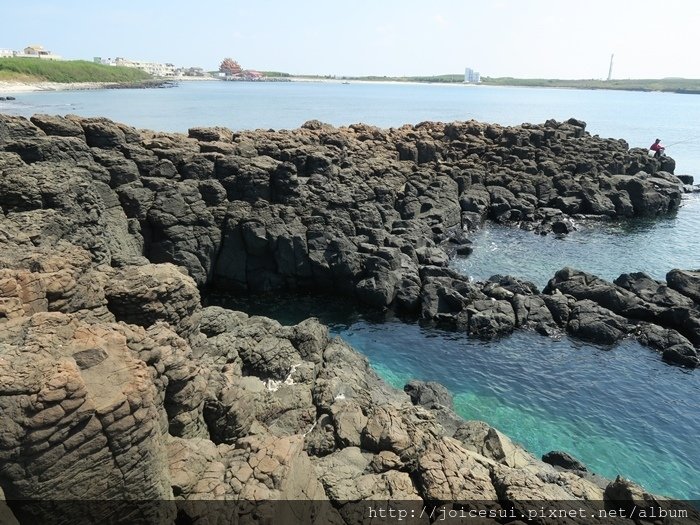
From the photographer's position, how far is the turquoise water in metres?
23.5

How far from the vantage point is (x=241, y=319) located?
25.7 metres

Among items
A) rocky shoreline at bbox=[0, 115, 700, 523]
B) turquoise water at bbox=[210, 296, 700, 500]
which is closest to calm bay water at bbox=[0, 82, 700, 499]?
turquoise water at bbox=[210, 296, 700, 500]

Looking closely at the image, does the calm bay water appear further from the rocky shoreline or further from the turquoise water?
the rocky shoreline

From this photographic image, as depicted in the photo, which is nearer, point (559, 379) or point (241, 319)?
point (241, 319)

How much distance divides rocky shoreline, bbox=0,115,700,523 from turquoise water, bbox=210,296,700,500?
1876 mm

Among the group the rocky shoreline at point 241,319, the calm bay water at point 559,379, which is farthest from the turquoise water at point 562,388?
the rocky shoreline at point 241,319

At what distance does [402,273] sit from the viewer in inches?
1539

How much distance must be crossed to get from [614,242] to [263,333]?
149 feet

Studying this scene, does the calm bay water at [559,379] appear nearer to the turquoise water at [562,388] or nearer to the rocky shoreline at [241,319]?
the turquoise water at [562,388]

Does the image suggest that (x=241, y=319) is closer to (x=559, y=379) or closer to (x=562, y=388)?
(x=562, y=388)

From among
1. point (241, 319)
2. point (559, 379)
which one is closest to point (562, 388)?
point (559, 379)

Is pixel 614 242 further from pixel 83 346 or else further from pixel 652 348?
pixel 83 346

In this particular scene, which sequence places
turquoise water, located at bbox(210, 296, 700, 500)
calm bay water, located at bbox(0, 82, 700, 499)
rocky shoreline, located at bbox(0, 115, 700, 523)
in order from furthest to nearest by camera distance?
calm bay water, located at bbox(0, 82, 700, 499) → turquoise water, located at bbox(210, 296, 700, 500) → rocky shoreline, located at bbox(0, 115, 700, 523)

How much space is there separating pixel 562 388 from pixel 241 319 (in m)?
18.8
